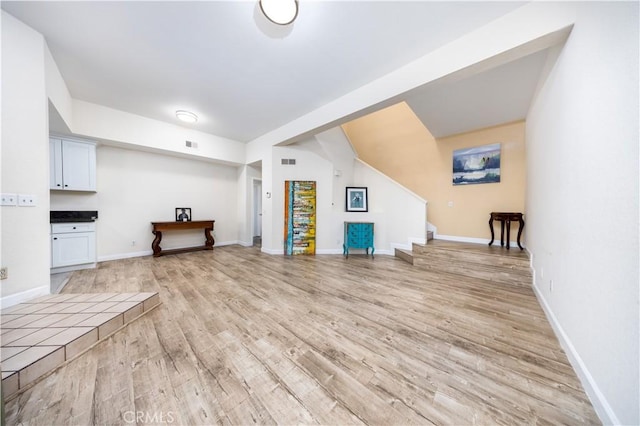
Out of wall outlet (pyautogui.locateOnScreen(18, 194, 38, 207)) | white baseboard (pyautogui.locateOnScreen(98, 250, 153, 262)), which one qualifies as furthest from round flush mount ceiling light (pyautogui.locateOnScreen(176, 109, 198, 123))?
white baseboard (pyautogui.locateOnScreen(98, 250, 153, 262))

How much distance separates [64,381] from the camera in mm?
1263

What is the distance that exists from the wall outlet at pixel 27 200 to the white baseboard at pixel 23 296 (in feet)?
2.85

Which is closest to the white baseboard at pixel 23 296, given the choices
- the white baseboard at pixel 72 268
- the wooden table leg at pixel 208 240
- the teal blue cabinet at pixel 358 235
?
the white baseboard at pixel 72 268

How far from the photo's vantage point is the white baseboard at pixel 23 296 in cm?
188

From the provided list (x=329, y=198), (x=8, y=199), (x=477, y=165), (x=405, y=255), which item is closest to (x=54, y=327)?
(x=8, y=199)

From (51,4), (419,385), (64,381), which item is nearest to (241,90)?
(51,4)

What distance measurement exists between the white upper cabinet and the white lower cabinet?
0.67 m

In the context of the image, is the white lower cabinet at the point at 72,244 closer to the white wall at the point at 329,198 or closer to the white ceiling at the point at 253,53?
the white ceiling at the point at 253,53

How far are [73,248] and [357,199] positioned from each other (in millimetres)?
5463

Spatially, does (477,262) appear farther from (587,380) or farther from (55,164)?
(55,164)

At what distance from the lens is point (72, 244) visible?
3412 millimetres

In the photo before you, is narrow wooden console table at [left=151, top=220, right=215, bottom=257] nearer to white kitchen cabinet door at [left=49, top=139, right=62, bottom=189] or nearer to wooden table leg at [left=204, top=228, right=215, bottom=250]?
wooden table leg at [left=204, top=228, right=215, bottom=250]

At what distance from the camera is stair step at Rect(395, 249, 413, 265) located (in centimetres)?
412

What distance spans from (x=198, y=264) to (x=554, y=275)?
5.00m
